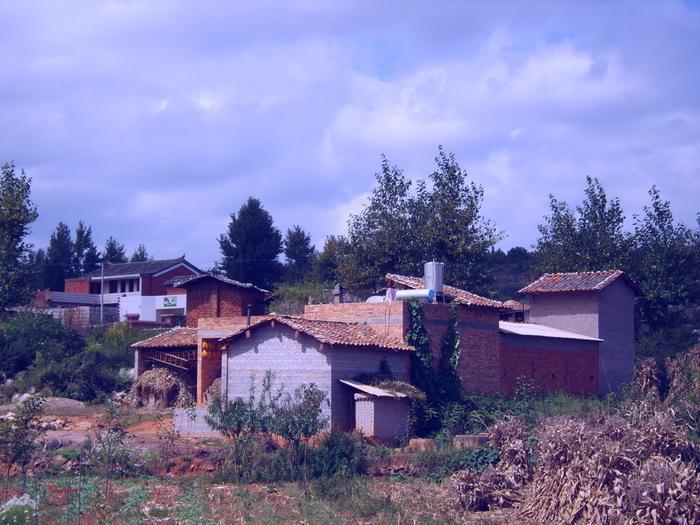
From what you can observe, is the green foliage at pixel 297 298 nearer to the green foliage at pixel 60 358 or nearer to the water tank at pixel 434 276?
the green foliage at pixel 60 358

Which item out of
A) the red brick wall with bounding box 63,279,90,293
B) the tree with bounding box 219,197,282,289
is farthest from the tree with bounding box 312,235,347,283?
the red brick wall with bounding box 63,279,90,293

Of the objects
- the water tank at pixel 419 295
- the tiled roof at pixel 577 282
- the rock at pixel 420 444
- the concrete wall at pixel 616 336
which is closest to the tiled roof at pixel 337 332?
the water tank at pixel 419 295

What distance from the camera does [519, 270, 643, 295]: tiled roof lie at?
1447 inches

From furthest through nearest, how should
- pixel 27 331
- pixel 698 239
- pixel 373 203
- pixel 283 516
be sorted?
1. pixel 698 239
2. pixel 373 203
3. pixel 27 331
4. pixel 283 516

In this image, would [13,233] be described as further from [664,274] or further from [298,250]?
[298,250]

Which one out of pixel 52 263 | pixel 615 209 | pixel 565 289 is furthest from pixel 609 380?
pixel 52 263

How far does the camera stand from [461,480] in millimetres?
17766

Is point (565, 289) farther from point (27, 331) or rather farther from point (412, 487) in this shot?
point (27, 331)

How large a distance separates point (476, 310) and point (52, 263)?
2425 inches

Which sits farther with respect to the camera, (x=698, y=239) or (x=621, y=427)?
(x=698, y=239)

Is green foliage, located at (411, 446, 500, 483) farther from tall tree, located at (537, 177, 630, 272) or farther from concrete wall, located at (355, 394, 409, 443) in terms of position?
tall tree, located at (537, 177, 630, 272)

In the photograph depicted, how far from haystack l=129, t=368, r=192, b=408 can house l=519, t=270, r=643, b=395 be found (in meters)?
14.5

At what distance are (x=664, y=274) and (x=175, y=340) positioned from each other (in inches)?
984

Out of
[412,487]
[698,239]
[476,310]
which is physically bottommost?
[412,487]
